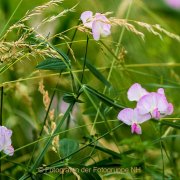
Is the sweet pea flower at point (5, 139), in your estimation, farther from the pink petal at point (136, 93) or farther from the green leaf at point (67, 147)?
the pink petal at point (136, 93)

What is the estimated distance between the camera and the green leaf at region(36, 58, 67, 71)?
106cm

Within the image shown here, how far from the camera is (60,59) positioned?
107 centimetres

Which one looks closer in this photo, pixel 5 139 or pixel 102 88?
pixel 5 139

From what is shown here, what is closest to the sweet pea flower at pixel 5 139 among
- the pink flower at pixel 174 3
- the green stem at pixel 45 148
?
the green stem at pixel 45 148

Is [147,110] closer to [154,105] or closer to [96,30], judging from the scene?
[154,105]

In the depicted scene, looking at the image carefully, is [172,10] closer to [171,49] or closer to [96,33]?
[171,49]

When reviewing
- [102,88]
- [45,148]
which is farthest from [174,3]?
[45,148]

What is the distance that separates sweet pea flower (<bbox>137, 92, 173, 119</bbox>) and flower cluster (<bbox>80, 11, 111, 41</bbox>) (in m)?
0.14

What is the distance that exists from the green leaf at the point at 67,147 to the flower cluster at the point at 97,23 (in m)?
0.19

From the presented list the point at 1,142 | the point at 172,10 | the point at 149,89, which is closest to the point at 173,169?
the point at 1,142

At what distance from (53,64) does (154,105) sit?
19 cm

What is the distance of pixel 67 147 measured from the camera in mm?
1108

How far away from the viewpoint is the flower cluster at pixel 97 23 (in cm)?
106

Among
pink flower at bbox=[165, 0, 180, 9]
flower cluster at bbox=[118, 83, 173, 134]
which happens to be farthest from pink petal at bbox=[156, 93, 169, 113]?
pink flower at bbox=[165, 0, 180, 9]
